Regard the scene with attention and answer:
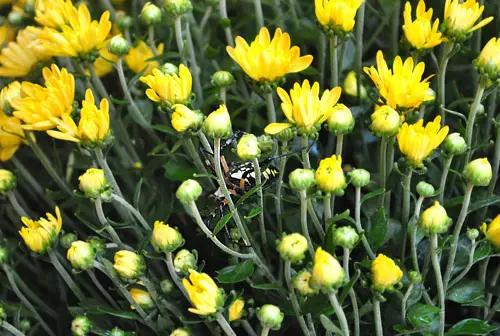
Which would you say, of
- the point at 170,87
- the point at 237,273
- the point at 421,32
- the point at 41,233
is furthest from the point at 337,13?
the point at 41,233

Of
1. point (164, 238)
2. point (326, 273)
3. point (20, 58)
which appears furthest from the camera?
point (20, 58)

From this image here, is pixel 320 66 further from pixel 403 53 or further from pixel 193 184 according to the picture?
pixel 193 184

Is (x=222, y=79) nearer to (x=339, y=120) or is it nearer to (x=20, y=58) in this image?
(x=339, y=120)

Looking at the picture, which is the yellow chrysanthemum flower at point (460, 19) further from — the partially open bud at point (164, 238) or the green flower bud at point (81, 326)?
the green flower bud at point (81, 326)

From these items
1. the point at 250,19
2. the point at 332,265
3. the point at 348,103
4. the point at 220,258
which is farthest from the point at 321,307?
the point at 250,19

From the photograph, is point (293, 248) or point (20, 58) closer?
point (293, 248)
